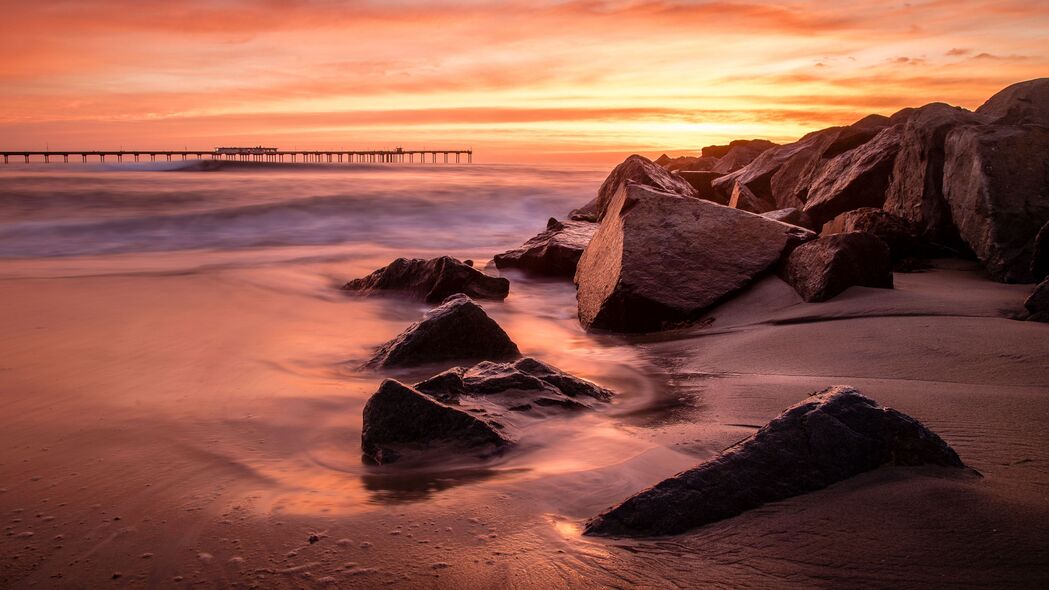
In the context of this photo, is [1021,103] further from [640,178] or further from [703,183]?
[703,183]

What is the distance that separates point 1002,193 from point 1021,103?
2.95 m

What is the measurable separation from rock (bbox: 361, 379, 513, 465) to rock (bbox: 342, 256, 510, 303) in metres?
4.53

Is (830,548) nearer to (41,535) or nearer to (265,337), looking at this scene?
(41,535)

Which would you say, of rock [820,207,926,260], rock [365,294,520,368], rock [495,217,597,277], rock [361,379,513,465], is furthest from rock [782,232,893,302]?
rock [495,217,597,277]

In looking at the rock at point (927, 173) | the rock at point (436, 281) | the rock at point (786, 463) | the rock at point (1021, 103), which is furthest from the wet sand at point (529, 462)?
the rock at point (1021, 103)

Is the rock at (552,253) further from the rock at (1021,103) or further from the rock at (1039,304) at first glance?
the rock at (1039,304)

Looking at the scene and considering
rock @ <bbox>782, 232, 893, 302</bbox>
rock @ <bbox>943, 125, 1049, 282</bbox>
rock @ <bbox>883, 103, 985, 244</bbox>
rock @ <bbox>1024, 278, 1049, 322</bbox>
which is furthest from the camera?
rock @ <bbox>883, 103, 985, 244</bbox>

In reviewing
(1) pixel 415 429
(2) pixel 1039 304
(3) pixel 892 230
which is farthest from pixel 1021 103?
(1) pixel 415 429

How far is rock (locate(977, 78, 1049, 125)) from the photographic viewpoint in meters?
8.34

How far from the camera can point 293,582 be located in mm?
2307

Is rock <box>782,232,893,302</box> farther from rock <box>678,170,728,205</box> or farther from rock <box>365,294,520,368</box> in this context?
rock <box>678,170,728,205</box>

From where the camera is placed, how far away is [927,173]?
299 inches

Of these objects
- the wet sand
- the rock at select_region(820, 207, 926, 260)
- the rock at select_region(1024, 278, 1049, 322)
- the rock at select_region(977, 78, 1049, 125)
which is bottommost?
the wet sand

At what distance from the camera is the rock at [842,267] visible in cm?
581
